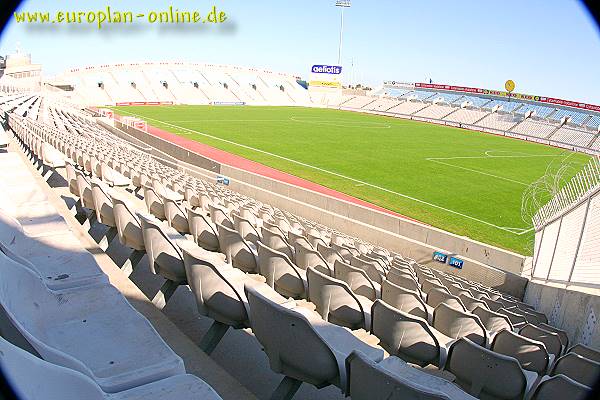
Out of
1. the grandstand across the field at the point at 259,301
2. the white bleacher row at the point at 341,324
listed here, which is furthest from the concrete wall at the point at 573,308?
the white bleacher row at the point at 341,324

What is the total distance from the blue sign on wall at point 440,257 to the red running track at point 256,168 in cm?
494

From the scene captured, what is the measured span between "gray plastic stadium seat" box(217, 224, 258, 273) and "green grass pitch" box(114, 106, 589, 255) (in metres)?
8.94

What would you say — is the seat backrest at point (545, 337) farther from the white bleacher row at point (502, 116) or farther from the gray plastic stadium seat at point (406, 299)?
the white bleacher row at point (502, 116)

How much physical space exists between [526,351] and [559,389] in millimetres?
1346

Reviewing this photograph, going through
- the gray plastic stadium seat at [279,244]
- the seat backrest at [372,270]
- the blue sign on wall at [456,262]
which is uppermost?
the gray plastic stadium seat at [279,244]

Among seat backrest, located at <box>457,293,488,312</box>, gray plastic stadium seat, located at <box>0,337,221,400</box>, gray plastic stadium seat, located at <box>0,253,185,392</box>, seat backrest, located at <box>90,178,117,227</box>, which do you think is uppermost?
gray plastic stadium seat, located at <box>0,337,221,400</box>

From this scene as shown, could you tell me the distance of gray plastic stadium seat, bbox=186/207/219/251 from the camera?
5664 mm

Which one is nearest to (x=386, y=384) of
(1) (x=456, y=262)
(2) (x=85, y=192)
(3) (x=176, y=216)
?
(2) (x=85, y=192)

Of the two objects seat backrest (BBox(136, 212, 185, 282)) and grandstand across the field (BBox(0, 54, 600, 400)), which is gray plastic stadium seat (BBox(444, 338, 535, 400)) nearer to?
grandstand across the field (BBox(0, 54, 600, 400))

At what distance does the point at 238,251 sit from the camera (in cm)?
505

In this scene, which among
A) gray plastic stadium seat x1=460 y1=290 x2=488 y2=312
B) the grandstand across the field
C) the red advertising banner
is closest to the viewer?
the grandstand across the field

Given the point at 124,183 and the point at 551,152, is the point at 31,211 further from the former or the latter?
the point at 551,152

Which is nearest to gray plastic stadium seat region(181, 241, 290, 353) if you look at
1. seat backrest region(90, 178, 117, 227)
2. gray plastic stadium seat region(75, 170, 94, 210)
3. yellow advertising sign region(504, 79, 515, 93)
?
seat backrest region(90, 178, 117, 227)

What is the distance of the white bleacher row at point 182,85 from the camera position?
7300 cm
